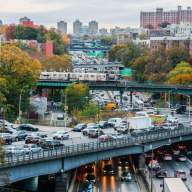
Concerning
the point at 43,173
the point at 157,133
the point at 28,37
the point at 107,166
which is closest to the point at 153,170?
the point at 107,166

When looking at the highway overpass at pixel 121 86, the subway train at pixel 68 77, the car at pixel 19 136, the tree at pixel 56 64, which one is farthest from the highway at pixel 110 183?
the tree at pixel 56 64

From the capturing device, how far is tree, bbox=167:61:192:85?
109 meters

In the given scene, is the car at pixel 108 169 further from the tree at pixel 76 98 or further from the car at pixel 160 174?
the tree at pixel 76 98

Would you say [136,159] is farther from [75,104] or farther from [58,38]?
[58,38]

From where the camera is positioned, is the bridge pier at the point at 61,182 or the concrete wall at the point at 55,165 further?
the bridge pier at the point at 61,182

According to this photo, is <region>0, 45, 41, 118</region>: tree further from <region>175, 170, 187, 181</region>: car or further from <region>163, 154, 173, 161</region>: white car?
<region>175, 170, 187, 181</region>: car

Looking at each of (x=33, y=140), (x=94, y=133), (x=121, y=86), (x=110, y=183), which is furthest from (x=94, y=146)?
(x=121, y=86)

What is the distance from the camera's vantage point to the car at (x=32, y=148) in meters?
46.9

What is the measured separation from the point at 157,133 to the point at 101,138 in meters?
6.04

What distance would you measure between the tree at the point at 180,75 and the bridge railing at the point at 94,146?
4303 centimetres

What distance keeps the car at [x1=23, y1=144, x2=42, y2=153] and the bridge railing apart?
20.3 inches

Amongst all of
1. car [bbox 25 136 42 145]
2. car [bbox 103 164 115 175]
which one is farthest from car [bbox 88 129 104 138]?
car [bbox 25 136 42 145]

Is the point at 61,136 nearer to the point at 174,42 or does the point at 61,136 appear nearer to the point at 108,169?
the point at 108,169

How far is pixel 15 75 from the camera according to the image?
78.4 meters
